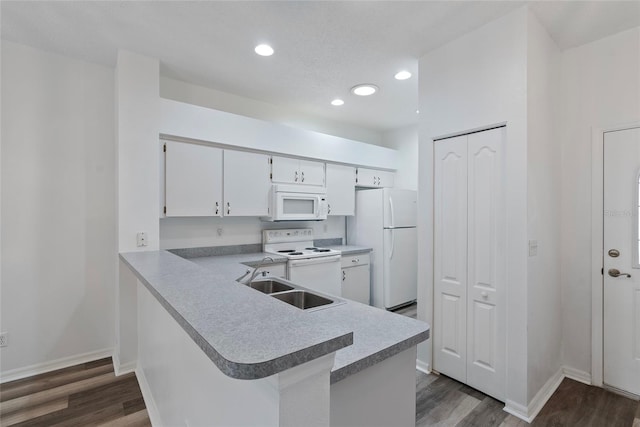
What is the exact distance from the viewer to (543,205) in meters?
2.20

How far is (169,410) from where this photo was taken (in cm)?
165

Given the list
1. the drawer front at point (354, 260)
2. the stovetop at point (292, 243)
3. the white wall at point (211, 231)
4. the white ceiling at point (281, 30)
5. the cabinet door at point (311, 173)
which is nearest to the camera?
the white ceiling at point (281, 30)

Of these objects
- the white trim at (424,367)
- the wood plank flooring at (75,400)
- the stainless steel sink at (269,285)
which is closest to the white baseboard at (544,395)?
the white trim at (424,367)

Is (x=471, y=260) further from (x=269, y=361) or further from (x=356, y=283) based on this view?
(x=269, y=361)

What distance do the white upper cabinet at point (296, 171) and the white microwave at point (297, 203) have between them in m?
0.08

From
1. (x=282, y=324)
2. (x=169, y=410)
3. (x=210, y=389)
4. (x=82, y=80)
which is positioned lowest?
(x=169, y=410)

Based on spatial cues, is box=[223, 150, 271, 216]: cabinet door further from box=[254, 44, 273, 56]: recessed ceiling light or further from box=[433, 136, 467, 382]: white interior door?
box=[433, 136, 467, 382]: white interior door

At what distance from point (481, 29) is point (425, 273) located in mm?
1883

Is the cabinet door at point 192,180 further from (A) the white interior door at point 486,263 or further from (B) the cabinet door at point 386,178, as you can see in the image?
(B) the cabinet door at point 386,178

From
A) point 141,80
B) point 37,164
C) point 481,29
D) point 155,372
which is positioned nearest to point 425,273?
point 481,29

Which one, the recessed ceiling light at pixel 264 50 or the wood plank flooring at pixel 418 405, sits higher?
the recessed ceiling light at pixel 264 50

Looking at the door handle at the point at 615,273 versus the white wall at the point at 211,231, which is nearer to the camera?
the door handle at the point at 615,273

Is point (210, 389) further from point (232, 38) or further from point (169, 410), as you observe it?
point (232, 38)

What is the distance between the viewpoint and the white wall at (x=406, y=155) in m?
4.58
